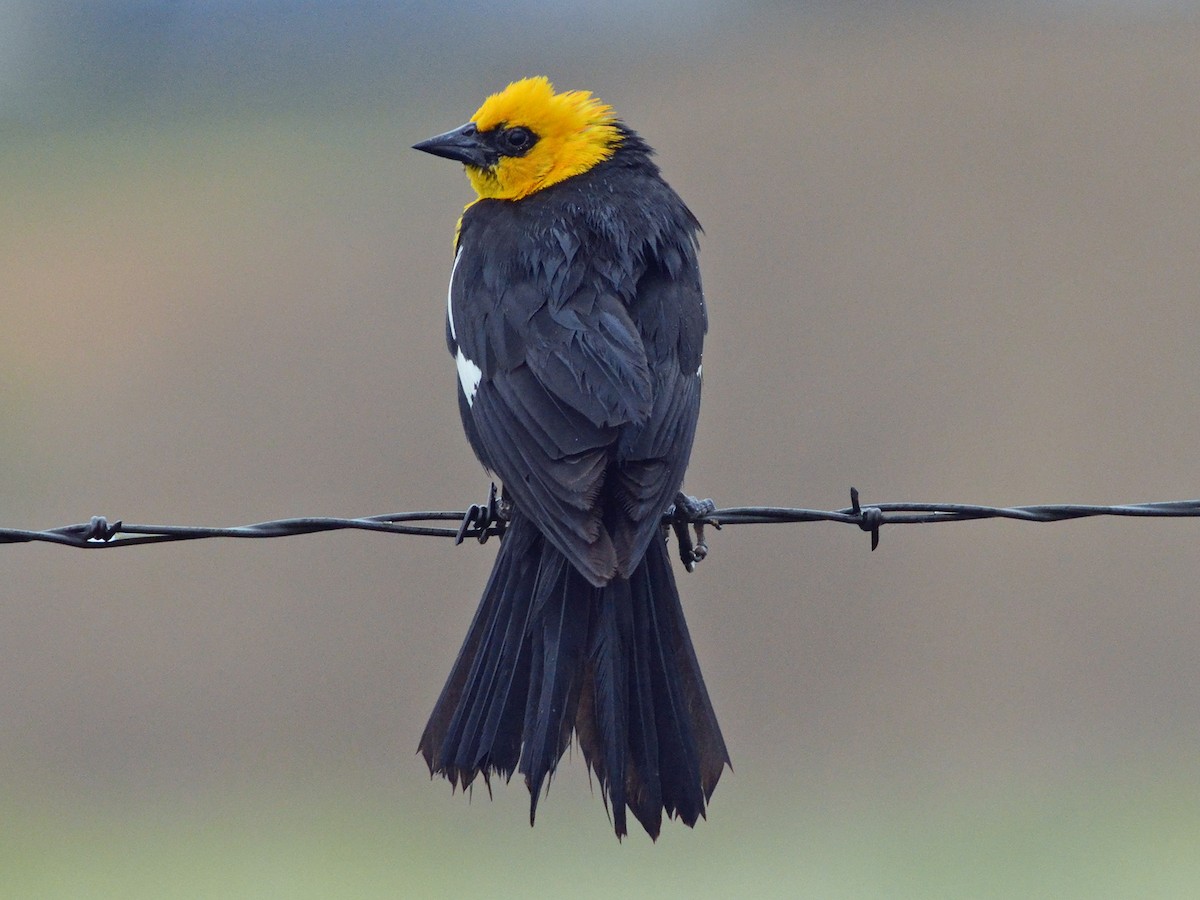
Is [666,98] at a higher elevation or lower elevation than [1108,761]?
higher

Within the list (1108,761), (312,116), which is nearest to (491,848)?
(1108,761)

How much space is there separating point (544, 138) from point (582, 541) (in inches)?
86.6

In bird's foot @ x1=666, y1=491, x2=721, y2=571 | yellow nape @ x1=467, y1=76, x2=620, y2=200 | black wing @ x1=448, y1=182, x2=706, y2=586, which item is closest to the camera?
black wing @ x1=448, y1=182, x2=706, y2=586

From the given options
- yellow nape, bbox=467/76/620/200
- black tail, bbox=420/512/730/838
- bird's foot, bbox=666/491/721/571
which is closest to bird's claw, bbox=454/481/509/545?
black tail, bbox=420/512/730/838

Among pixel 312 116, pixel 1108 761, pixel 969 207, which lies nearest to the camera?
pixel 1108 761

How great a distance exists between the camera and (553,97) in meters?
5.27

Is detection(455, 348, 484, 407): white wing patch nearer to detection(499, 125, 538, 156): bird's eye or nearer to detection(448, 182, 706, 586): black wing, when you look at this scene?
detection(448, 182, 706, 586): black wing

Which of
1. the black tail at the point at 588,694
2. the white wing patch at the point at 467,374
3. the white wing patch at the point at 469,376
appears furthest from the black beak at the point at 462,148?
the black tail at the point at 588,694

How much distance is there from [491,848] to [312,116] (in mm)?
10768

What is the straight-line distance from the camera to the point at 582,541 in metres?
3.49

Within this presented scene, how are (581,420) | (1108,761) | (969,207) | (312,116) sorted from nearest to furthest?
(581,420) < (1108,761) < (969,207) < (312,116)

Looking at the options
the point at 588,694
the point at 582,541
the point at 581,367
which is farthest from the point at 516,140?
the point at 588,694

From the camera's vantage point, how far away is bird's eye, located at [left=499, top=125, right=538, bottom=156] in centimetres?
520

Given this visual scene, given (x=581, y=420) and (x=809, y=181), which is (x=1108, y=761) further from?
(x=581, y=420)
